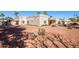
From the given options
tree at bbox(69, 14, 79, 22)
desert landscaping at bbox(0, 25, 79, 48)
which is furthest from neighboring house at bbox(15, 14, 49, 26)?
tree at bbox(69, 14, 79, 22)

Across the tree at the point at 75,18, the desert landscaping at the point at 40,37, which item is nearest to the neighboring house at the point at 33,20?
the desert landscaping at the point at 40,37

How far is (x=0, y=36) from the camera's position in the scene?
10.0 feet

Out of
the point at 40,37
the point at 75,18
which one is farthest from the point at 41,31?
the point at 75,18

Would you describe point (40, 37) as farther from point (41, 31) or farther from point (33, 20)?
point (33, 20)

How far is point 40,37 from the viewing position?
3072mm

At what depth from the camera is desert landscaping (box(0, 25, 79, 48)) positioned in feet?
10.0

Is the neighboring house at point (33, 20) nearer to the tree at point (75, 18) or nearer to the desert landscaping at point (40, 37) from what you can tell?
the desert landscaping at point (40, 37)

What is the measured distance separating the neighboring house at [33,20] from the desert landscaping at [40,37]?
0.05 meters

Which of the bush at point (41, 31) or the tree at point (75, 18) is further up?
the tree at point (75, 18)

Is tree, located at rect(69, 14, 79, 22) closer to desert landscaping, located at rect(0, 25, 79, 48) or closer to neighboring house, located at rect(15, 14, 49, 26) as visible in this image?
desert landscaping, located at rect(0, 25, 79, 48)

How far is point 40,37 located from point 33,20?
0.23 meters

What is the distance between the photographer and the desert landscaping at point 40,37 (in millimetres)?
3055
